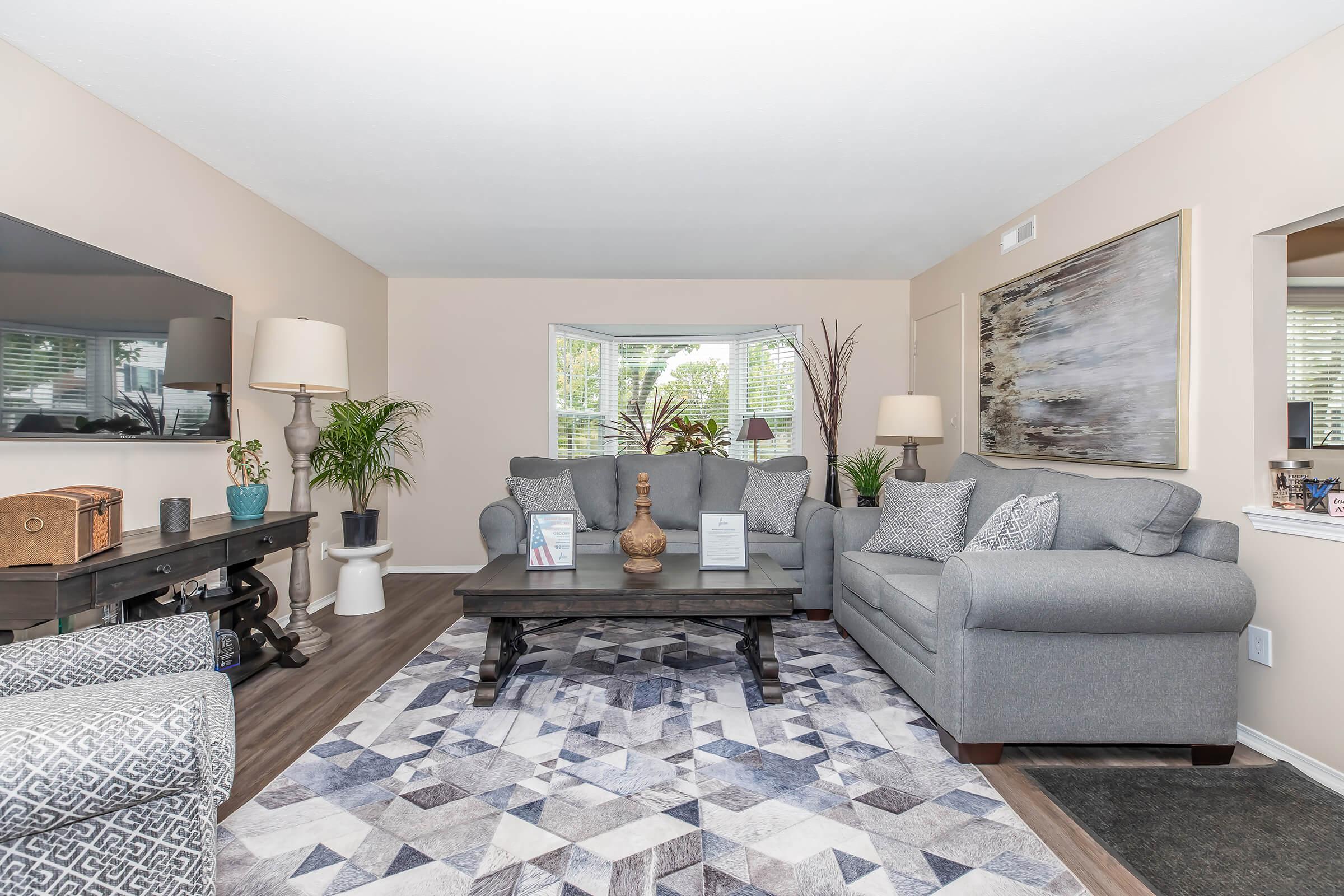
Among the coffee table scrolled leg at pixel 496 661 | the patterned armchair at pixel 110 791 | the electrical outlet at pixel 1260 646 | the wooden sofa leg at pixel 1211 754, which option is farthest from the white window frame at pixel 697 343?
the patterned armchair at pixel 110 791

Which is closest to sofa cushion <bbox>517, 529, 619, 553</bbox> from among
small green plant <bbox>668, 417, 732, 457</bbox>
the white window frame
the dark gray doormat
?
small green plant <bbox>668, 417, 732, 457</bbox>

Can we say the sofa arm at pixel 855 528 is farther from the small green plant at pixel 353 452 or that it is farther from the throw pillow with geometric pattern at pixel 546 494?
the small green plant at pixel 353 452

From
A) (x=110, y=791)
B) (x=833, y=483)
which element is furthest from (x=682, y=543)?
(x=110, y=791)

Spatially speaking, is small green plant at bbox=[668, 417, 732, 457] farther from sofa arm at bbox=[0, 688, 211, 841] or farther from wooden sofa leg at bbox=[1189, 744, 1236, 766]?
sofa arm at bbox=[0, 688, 211, 841]

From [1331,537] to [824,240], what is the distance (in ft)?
9.80

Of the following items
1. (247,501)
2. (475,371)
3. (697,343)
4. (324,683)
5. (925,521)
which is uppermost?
(697,343)

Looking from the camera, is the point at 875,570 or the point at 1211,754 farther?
the point at 875,570

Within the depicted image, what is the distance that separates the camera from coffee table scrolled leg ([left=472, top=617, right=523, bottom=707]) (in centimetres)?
274

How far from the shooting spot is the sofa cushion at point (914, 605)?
2.44m

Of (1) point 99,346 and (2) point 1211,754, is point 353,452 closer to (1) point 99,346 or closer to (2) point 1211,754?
(1) point 99,346

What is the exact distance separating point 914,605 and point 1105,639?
621 millimetres

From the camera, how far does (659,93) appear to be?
247 cm

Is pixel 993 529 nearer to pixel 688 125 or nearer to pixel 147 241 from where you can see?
pixel 688 125

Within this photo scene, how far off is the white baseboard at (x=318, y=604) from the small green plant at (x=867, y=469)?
12.3 ft
